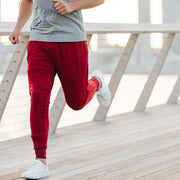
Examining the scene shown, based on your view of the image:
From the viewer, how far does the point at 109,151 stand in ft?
9.55

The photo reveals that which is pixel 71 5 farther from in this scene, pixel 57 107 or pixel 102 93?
pixel 57 107

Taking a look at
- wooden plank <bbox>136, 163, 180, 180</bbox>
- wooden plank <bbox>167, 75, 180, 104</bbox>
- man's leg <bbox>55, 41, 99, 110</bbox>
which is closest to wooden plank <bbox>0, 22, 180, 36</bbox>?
man's leg <bbox>55, 41, 99, 110</bbox>

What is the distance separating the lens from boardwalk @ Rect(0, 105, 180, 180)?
2375 mm

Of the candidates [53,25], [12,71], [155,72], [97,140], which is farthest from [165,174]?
[155,72]

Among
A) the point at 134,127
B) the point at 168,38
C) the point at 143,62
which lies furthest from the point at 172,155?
the point at 143,62

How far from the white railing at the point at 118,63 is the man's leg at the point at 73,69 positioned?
1.98 ft

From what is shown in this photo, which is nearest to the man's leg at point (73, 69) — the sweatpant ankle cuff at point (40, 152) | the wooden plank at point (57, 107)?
the sweatpant ankle cuff at point (40, 152)

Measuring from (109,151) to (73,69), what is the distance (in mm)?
808

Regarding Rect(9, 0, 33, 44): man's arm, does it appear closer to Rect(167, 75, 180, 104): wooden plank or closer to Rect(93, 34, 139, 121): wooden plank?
Rect(93, 34, 139, 121): wooden plank

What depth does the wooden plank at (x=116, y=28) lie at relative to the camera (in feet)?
9.05

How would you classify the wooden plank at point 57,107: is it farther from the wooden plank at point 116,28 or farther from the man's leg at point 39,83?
the man's leg at point 39,83

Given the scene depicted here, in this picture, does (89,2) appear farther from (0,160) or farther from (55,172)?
(0,160)

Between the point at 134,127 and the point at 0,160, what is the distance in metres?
1.38

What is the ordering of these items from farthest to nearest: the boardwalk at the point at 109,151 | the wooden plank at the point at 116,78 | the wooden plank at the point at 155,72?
the wooden plank at the point at 155,72
the wooden plank at the point at 116,78
the boardwalk at the point at 109,151
